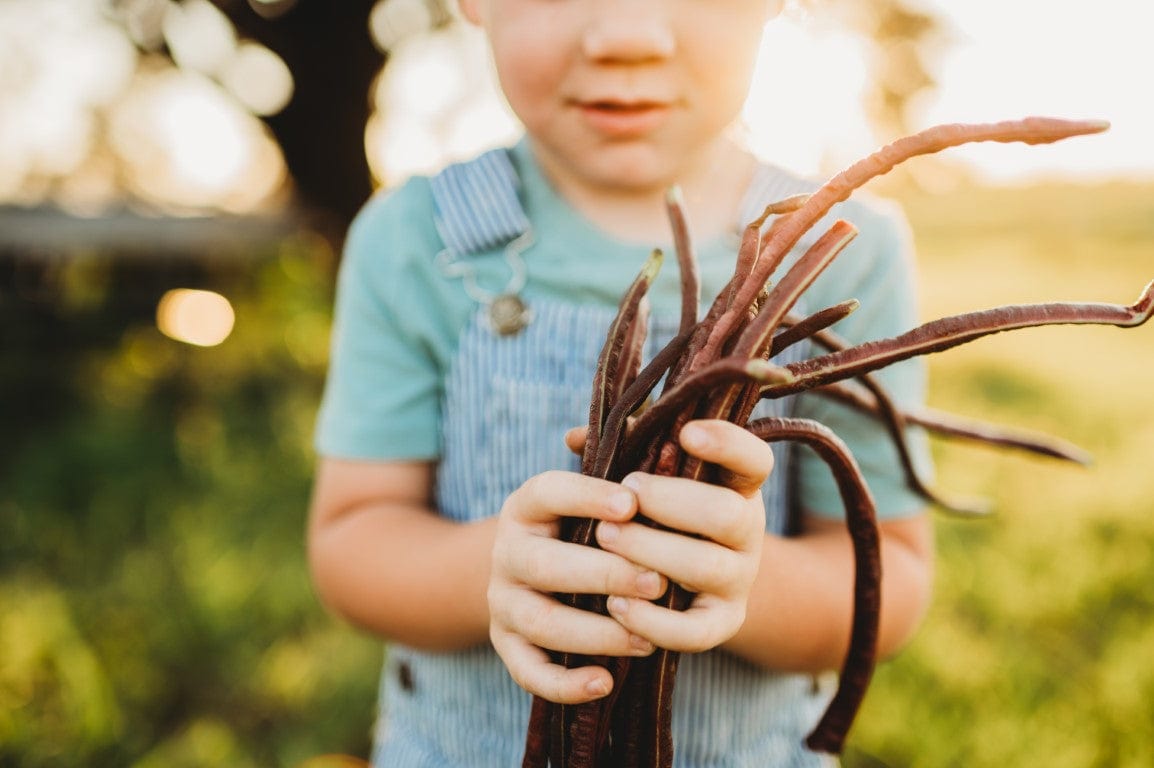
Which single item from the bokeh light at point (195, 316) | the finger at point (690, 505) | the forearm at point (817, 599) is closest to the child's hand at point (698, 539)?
the finger at point (690, 505)

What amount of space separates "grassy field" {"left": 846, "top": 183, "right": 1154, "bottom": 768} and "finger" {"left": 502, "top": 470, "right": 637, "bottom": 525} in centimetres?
185

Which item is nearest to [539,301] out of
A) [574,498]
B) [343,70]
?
[574,498]

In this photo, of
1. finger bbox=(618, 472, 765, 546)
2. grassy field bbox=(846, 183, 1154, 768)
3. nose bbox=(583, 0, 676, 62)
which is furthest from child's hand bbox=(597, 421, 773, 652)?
grassy field bbox=(846, 183, 1154, 768)

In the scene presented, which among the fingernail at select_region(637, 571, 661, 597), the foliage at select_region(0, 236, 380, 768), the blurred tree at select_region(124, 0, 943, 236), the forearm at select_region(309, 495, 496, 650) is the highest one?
the blurred tree at select_region(124, 0, 943, 236)

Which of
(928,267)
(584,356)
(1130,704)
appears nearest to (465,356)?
(584,356)

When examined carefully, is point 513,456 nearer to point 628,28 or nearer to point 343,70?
point 628,28

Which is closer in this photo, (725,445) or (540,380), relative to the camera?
(725,445)

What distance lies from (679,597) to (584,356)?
547mm

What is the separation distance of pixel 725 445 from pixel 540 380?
61cm

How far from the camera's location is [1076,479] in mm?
3801

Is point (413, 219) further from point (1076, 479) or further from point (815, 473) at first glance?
point (1076, 479)

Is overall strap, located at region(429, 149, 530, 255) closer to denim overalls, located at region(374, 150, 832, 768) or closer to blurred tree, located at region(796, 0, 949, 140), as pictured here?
denim overalls, located at region(374, 150, 832, 768)

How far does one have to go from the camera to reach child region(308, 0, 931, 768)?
1.04 meters

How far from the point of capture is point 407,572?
1.13 meters
